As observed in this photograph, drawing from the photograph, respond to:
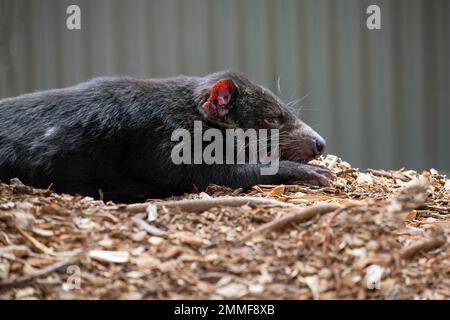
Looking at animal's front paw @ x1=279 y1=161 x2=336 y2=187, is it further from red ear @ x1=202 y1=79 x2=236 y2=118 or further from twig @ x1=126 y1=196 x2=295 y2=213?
twig @ x1=126 y1=196 x2=295 y2=213

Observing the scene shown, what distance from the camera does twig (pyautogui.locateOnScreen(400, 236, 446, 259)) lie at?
7.82 ft

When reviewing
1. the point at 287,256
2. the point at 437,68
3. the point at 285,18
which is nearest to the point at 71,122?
the point at 287,256

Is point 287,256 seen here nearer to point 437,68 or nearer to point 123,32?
point 123,32

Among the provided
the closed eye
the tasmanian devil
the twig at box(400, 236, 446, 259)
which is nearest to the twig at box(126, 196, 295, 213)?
the twig at box(400, 236, 446, 259)

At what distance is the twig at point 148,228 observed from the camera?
7.97 ft

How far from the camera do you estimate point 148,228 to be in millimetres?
2473

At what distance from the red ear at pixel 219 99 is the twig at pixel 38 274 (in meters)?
2.06

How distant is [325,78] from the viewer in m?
6.62

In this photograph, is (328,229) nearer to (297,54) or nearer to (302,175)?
(302,175)

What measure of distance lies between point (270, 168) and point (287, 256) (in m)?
1.78

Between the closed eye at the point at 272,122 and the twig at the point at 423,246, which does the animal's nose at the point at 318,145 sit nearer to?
the closed eye at the point at 272,122

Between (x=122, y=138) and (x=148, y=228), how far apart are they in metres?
1.55

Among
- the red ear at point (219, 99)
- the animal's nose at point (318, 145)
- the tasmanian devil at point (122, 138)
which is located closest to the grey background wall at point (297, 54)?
the animal's nose at point (318, 145)

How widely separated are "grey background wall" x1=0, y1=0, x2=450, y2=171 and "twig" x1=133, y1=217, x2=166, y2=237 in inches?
161
